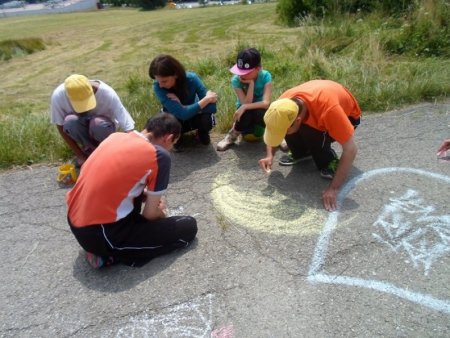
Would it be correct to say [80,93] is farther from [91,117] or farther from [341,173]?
[341,173]

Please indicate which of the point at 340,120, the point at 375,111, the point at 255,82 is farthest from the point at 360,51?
the point at 340,120

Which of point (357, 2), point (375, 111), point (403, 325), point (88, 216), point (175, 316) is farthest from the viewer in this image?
point (357, 2)

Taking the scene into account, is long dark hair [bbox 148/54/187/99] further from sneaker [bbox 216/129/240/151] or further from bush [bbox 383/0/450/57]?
bush [bbox 383/0/450/57]

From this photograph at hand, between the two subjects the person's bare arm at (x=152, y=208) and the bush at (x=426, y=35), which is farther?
the bush at (x=426, y=35)

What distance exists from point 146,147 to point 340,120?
1341 mm

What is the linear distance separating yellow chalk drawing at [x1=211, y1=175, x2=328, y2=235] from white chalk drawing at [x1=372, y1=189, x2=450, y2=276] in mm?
422

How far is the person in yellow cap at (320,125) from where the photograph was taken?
2.55 metres

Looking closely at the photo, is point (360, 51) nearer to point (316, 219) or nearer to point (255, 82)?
point (255, 82)

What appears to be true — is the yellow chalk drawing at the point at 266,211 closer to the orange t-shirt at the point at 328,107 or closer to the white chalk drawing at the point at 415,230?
Answer: the white chalk drawing at the point at 415,230

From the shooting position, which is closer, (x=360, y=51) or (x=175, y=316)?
(x=175, y=316)

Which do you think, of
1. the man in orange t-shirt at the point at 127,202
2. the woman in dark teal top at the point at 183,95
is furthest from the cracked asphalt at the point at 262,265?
the woman in dark teal top at the point at 183,95

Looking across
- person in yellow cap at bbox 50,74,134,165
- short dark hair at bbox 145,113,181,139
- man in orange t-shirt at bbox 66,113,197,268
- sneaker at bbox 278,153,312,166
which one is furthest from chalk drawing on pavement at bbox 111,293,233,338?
person in yellow cap at bbox 50,74,134,165

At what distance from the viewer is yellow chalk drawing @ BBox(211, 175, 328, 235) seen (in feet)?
8.39

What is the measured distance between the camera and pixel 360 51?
6.13 metres
